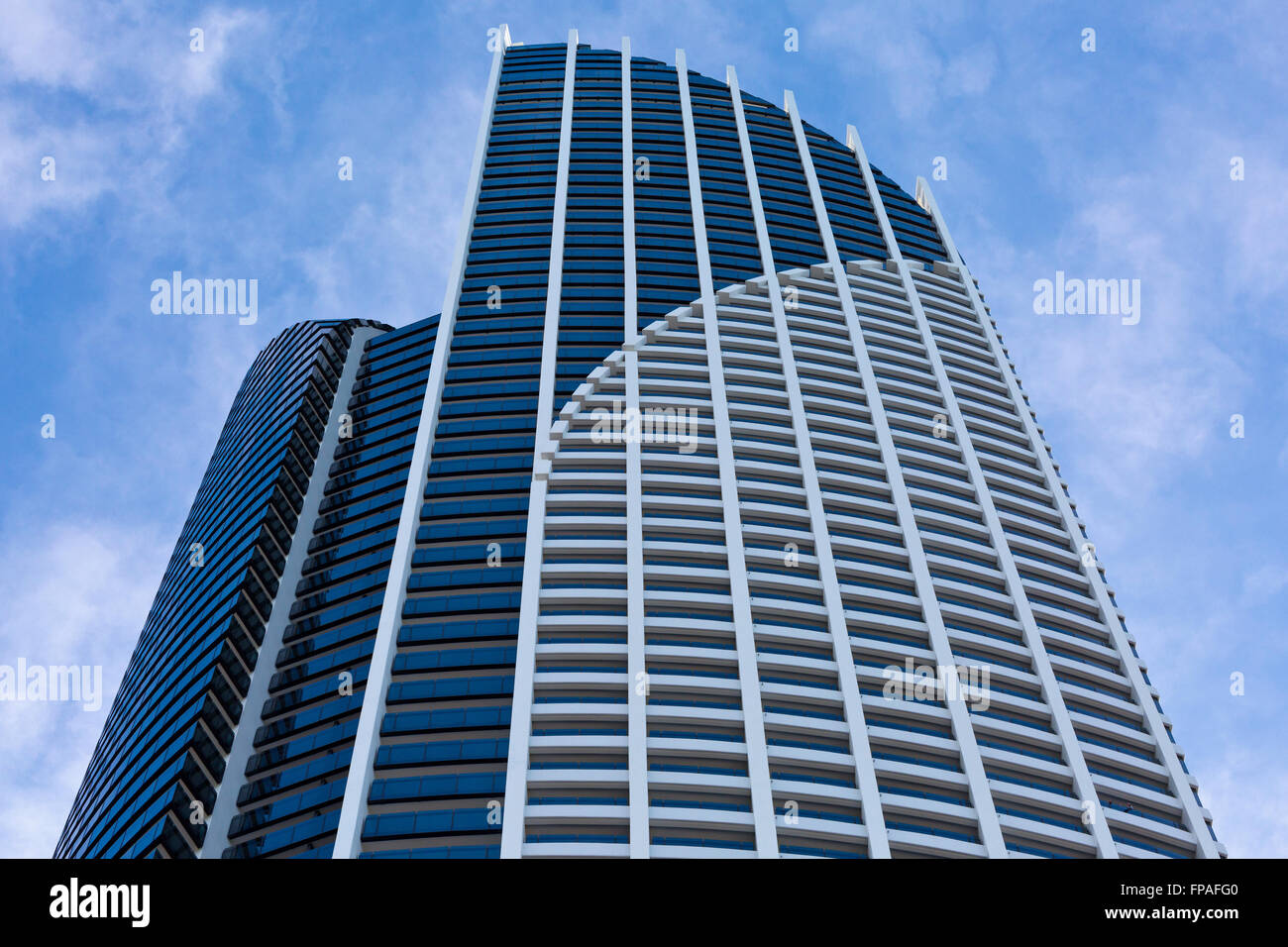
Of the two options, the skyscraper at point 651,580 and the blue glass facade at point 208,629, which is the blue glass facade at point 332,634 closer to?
the skyscraper at point 651,580

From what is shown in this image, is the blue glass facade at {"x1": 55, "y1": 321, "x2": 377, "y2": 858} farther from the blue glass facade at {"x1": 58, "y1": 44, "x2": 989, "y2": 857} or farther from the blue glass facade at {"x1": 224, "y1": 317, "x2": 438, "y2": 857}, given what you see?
the blue glass facade at {"x1": 224, "y1": 317, "x2": 438, "y2": 857}

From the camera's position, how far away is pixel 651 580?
60.3 m

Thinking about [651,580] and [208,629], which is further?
[208,629]

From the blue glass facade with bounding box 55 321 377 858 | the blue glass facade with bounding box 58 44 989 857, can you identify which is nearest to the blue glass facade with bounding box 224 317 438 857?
the blue glass facade with bounding box 58 44 989 857

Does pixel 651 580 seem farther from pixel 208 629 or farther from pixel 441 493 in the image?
pixel 208 629

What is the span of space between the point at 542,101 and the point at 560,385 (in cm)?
4507

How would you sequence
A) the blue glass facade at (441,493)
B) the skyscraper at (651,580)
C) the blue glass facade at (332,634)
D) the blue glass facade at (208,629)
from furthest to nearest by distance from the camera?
1. the blue glass facade at (208,629)
2. the blue glass facade at (332,634)
3. the blue glass facade at (441,493)
4. the skyscraper at (651,580)

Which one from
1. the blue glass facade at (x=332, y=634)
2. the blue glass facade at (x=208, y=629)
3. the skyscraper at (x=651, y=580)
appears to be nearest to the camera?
the skyscraper at (x=651, y=580)

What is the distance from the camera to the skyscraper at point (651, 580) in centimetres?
5203

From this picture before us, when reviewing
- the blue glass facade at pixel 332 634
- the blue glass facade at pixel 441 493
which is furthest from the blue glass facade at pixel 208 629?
the blue glass facade at pixel 332 634

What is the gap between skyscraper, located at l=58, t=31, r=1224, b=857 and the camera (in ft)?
171

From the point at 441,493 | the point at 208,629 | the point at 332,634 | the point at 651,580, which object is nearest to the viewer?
the point at 651,580

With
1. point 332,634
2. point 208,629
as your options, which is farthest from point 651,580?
point 208,629
